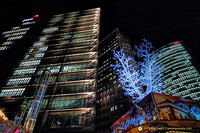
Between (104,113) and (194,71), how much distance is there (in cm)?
6179

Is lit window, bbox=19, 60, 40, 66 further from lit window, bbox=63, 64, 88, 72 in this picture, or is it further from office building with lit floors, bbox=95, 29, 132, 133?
office building with lit floors, bbox=95, 29, 132, 133

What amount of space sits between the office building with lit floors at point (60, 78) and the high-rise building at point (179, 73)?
64705mm

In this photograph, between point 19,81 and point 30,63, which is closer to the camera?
point 19,81

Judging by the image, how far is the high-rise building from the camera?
222 ft

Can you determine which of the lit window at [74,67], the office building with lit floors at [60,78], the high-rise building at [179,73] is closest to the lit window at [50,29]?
the office building with lit floors at [60,78]

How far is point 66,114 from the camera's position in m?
20.4

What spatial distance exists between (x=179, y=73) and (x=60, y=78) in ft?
249

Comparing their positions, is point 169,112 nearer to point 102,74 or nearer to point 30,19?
point 30,19

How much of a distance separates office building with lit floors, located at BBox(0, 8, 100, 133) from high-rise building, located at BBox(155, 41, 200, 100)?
64.7 m

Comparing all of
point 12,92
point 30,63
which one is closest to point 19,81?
point 12,92

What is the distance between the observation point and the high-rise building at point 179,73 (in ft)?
222

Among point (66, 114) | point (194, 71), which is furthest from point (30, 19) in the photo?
point (194, 71)

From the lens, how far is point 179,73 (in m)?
74.0

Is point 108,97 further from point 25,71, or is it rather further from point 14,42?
point 14,42
